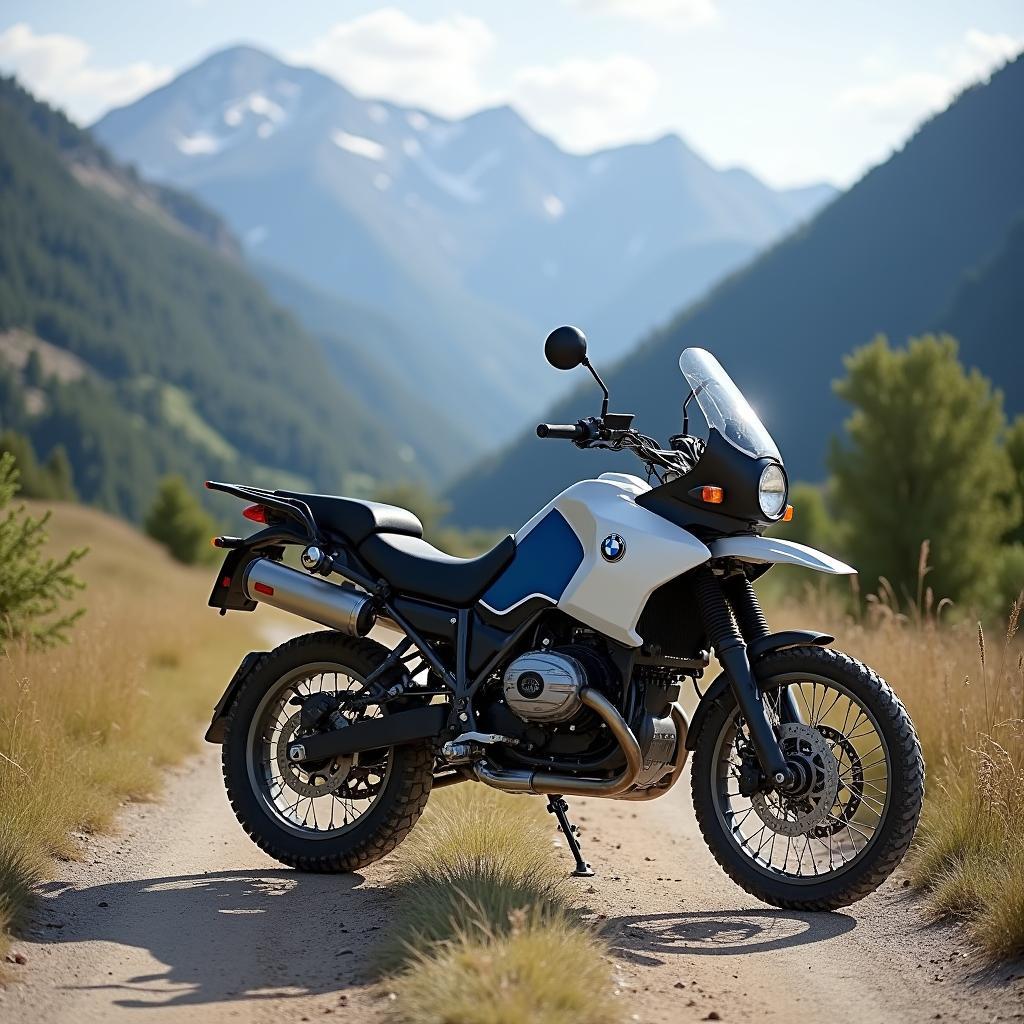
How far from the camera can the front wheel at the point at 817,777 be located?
17.5 feet

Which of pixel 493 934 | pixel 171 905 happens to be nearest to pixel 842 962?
pixel 493 934

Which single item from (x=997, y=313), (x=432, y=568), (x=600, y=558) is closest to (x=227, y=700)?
(x=432, y=568)

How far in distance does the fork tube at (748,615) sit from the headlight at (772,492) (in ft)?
1.06

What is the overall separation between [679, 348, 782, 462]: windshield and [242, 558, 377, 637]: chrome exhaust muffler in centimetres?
174

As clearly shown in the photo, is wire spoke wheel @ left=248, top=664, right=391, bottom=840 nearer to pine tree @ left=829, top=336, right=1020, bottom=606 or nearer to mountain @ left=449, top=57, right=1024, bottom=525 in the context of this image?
pine tree @ left=829, top=336, right=1020, bottom=606

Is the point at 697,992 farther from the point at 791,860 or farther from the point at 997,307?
the point at 997,307

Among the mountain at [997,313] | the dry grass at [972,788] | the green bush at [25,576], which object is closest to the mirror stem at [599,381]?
the dry grass at [972,788]

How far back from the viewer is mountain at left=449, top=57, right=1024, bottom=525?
487 ft

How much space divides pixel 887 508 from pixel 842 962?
19.1 meters

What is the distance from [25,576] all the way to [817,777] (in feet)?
19.9

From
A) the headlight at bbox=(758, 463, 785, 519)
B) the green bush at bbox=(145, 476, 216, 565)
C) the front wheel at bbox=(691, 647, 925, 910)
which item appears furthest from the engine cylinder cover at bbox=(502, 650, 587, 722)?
the green bush at bbox=(145, 476, 216, 565)

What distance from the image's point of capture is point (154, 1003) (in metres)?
4.44

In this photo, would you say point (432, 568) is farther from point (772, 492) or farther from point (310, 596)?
point (772, 492)

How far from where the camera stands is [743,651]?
553cm
